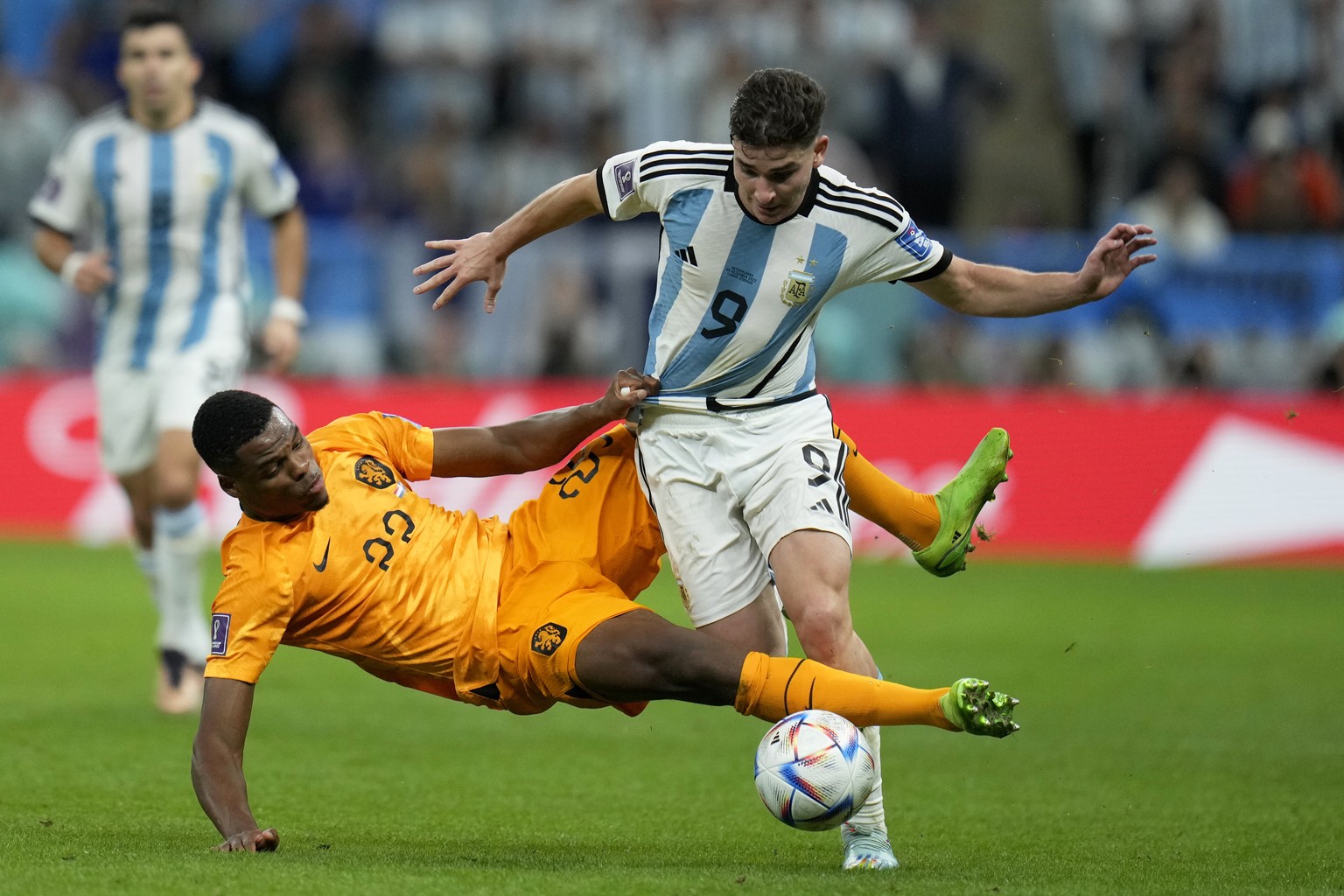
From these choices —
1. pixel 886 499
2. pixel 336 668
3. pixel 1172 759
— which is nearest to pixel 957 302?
pixel 886 499

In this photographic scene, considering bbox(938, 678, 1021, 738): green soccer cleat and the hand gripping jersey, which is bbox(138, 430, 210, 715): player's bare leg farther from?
bbox(938, 678, 1021, 738): green soccer cleat

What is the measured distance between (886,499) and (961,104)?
9.72 metres

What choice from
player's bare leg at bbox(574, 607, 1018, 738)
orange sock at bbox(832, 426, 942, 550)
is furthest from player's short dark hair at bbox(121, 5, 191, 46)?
player's bare leg at bbox(574, 607, 1018, 738)

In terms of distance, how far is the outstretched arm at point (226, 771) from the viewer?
4930 millimetres

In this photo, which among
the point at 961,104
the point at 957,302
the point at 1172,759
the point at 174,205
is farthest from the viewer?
the point at 961,104

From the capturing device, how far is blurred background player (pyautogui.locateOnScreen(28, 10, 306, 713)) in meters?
8.09

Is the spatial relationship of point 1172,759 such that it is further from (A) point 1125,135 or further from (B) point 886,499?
(A) point 1125,135

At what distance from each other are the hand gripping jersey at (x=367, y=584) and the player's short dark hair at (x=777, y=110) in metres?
1.50

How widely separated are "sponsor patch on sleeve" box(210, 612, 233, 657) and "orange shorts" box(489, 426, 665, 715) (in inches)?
31.1

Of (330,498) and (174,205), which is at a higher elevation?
(174,205)

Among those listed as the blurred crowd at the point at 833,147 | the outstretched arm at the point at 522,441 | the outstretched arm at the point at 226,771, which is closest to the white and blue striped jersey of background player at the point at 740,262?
the outstretched arm at the point at 522,441

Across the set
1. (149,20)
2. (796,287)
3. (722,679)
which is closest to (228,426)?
(722,679)

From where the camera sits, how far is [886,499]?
5.87m

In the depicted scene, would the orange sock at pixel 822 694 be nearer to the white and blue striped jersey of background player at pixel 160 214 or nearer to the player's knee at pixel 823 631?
the player's knee at pixel 823 631
